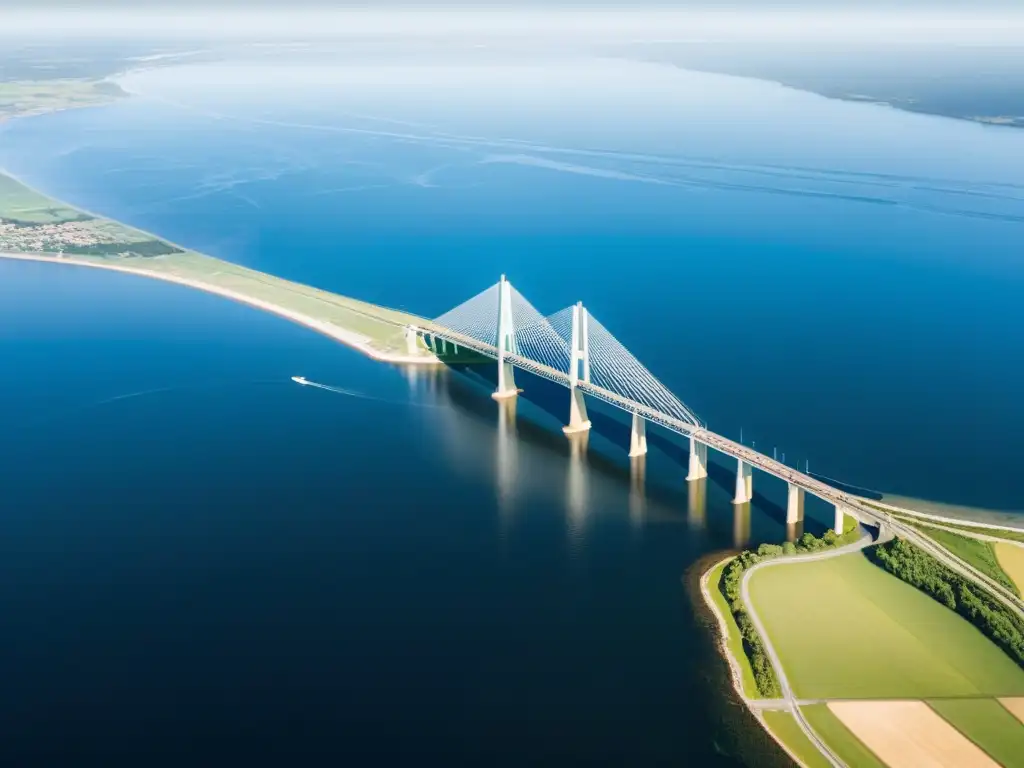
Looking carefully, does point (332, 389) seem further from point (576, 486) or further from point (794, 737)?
point (794, 737)

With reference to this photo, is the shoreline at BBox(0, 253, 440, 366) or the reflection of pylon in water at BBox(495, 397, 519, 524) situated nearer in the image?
the reflection of pylon in water at BBox(495, 397, 519, 524)

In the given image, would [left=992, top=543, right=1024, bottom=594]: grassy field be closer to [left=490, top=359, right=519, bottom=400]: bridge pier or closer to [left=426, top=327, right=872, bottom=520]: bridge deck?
[left=426, top=327, right=872, bottom=520]: bridge deck

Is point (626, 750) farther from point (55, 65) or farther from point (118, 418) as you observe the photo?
point (55, 65)

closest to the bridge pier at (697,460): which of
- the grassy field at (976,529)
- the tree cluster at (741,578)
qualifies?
the tree cluster at (741,578)

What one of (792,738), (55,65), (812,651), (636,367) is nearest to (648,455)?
(636,367)

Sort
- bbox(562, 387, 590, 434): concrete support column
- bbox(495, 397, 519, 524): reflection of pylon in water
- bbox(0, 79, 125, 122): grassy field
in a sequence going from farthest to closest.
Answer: bbox(0, 79, 125, 122): grassy field < bbox(562, 387, 590, 434): concrete support column < bbox(495, 397, 519, 524): reflection of pylon in water

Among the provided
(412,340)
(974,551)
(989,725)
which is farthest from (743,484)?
(412,340)

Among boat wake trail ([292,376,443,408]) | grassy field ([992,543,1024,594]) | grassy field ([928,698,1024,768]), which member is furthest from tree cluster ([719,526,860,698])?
boat wake trail ([292,376,443,408])
